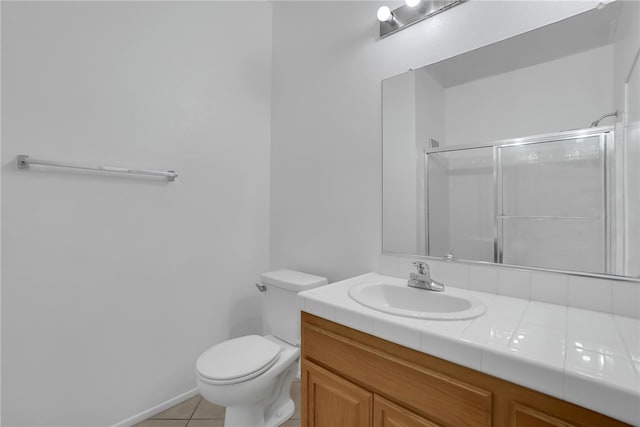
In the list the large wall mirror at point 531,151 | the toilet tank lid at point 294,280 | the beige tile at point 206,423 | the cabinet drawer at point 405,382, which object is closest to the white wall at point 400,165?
the large wall mirror at point 531,151

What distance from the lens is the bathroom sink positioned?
1035mm

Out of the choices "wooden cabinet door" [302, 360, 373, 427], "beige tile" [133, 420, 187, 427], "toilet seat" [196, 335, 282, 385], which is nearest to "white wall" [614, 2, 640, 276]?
"wooden cabinet door" [302, 360, 373, 427]

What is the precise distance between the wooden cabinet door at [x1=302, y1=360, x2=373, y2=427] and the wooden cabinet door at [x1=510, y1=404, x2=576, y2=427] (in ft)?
1.41

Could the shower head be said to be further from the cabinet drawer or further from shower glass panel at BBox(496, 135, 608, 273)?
the cabinet drawer

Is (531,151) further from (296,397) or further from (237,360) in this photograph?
(296,397)

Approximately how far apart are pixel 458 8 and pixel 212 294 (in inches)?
81.0

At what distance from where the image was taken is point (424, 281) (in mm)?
1285

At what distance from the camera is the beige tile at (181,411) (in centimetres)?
165

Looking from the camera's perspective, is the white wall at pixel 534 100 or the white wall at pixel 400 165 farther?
the white wall at pixel 400 165

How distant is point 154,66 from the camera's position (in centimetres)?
165

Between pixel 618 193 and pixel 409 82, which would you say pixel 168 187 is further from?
pixel 618 193

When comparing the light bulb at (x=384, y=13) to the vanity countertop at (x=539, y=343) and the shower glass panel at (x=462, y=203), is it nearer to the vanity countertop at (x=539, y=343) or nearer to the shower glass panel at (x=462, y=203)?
the shower glass panel at (x=462, y=203)

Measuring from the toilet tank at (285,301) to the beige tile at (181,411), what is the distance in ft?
1.96

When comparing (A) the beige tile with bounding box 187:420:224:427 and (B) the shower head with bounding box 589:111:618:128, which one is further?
(A) the beige tile with bounding box 187:420:224:427
